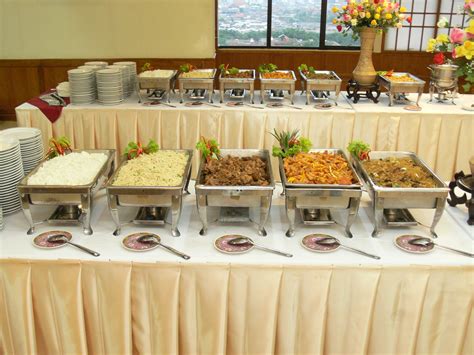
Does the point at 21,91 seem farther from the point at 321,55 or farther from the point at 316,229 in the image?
the point at 316,229

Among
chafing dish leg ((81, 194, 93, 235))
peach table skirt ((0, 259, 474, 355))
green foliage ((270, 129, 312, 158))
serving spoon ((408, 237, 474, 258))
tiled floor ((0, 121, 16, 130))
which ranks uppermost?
green foliage ((270, 129, 312, 158))

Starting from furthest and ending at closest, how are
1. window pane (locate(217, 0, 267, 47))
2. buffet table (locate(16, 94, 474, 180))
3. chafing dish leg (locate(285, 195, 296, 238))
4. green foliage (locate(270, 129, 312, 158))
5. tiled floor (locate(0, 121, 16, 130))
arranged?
window pane (locate(217, 0, 267, 47)) → tiled floor (locate(0, 121, 16, 130)) → buffet table (locate(16, 94, 474, 180)) → green foliage (locate(270, 129, 312, 158)) → chafing dish leg (locate(285, 195, 296, 238))

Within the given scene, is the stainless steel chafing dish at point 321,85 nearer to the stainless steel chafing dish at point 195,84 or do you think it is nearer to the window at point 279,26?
the stainless steel chafing dish at point 195,84

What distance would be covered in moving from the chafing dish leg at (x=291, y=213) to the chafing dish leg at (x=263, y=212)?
6cm

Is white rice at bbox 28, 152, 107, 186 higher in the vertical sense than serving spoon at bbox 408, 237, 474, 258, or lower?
higher

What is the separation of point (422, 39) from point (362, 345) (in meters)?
5.15

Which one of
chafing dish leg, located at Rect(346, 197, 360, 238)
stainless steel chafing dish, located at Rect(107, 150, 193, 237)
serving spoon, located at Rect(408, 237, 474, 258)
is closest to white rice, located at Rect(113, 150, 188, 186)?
stainless steel chafing dish, located at Rect(107, 150, 193, 237)

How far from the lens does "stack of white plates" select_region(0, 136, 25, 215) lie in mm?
1605

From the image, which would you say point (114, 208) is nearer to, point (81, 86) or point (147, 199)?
point (147, 199)

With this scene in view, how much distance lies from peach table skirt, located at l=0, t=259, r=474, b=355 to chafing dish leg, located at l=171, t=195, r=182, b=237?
6.0 inches

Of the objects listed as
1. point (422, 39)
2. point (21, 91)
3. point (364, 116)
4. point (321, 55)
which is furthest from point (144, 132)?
point (422, 39)

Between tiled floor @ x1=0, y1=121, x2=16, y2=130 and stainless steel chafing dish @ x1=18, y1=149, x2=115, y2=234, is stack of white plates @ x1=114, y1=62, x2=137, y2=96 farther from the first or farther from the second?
tiled floor @ x1=0, y1=121, x2=16, y2=130

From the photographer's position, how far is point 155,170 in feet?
5.29

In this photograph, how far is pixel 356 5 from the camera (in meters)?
2.98
